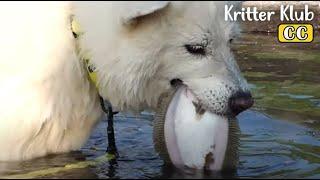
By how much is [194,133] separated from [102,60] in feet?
2.16

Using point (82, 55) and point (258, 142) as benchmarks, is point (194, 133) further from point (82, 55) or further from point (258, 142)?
point (258, 142)

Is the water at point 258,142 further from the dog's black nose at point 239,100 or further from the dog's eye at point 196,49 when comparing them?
the dog's eye at point 196,49

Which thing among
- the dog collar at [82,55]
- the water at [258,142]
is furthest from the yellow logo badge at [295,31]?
the dog collar at [82,55]

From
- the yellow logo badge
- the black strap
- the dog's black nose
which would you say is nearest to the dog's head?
the dog's black nose

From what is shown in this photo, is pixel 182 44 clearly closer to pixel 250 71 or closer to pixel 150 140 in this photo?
pixel 150 140

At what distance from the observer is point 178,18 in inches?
151

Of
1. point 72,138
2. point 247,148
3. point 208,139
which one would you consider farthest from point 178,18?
point 247,148

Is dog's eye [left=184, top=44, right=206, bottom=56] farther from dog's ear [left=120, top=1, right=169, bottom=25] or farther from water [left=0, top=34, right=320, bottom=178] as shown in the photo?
water [left=0, top=34, right=320, bottom=178]

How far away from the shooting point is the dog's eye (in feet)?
12.7

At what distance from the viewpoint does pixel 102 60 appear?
12.5 ft

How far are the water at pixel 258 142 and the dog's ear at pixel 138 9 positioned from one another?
94cm

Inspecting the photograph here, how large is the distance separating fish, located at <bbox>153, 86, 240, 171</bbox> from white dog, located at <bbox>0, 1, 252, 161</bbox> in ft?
0.22

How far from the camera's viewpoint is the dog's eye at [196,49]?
12.7 ft

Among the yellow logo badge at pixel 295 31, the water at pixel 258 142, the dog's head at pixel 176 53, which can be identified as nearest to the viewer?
the dog's head at pixel 176 53
